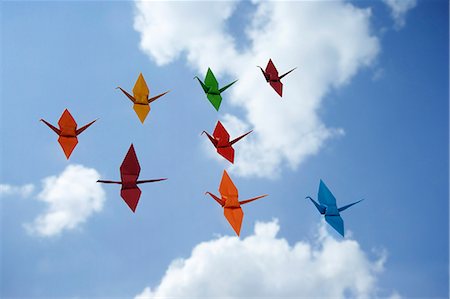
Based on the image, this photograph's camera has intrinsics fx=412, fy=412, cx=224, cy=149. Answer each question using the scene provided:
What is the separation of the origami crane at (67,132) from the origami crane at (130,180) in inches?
49.8

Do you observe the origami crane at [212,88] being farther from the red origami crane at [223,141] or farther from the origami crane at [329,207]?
the origami crane at [329,207]

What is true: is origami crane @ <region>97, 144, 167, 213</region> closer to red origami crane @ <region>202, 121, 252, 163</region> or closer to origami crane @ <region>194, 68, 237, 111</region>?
red origami crane @ <region>202, 121, 252, 163</region>

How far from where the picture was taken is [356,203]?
6.93 meters

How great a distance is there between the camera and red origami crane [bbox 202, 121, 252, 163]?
7.39 meters

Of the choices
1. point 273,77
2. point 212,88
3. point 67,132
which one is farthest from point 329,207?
point 67,132

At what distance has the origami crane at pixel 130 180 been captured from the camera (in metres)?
6.14

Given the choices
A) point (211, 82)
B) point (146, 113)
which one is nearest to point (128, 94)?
point (146, 113)

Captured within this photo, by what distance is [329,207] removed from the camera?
696cm

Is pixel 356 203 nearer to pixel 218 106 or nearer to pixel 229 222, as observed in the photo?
pixel 229 222

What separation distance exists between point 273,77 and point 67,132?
3.94 meters

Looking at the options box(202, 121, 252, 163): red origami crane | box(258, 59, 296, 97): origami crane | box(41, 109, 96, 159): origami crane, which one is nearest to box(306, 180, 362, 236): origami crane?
box(202, 121, 252, 163): red origami crane

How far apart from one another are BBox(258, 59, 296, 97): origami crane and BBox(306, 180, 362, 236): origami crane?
2.09m

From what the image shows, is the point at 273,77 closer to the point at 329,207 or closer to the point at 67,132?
the point at 329,207

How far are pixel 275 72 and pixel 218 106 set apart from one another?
1.35 meters
